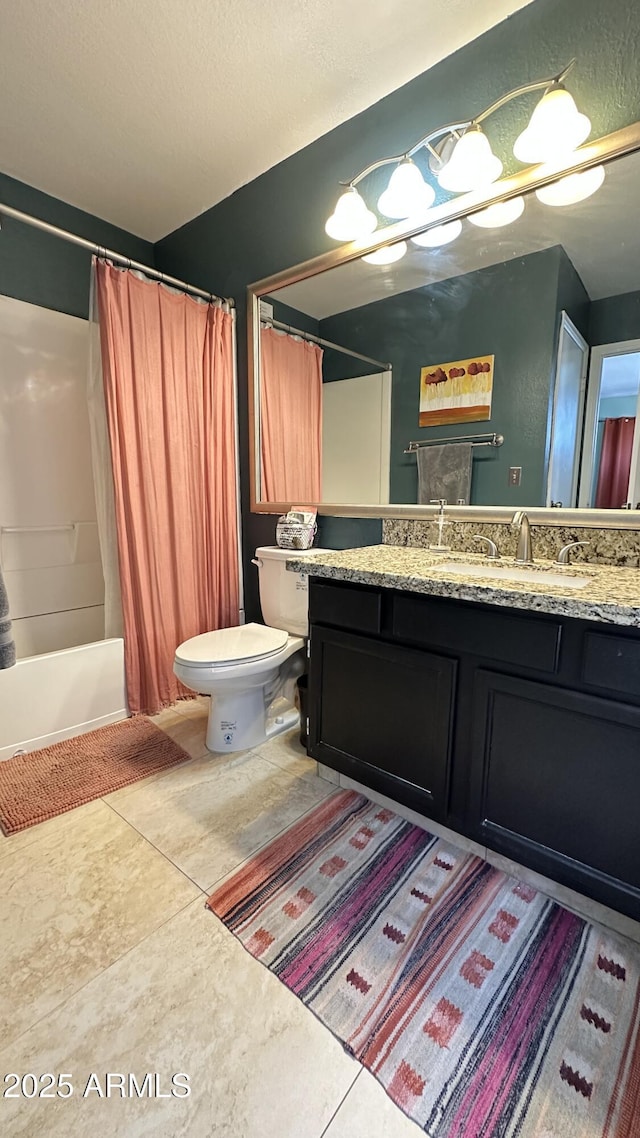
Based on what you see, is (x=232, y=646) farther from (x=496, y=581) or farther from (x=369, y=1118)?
(x=369, y=1118)

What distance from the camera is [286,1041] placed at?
90 centimetres

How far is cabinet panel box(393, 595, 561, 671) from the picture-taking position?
106 cm

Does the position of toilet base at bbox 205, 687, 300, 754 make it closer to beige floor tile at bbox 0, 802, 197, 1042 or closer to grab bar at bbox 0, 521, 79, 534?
beige floor tile at bbox 0, 802, 197, 1042

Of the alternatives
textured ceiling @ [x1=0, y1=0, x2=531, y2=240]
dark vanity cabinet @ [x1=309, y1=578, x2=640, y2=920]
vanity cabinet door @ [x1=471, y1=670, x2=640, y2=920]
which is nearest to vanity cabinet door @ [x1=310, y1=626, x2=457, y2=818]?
dark vanity cabinet @ [x1=309, y1=578, x2=640, y2=920]

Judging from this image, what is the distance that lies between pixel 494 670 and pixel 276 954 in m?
0.83

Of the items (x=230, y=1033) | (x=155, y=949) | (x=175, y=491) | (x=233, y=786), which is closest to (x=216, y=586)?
(x=175, y=491)

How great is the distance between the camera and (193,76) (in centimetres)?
160

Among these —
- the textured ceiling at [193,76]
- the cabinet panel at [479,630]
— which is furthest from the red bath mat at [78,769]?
the textured ceiling at [193,76]

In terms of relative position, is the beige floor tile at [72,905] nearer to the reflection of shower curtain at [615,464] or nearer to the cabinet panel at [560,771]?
the cabinet panel at [560,771]

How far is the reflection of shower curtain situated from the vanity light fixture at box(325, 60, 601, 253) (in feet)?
2.26

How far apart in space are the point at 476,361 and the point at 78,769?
2.05 metres

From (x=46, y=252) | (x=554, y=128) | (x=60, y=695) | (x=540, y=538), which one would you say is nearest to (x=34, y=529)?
(x=60, y=695)

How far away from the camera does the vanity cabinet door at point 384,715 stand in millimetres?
1283

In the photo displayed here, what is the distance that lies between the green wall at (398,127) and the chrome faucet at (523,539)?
0.64 m
